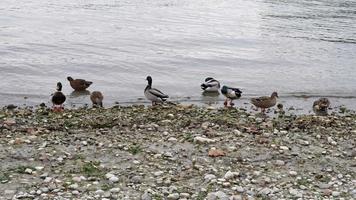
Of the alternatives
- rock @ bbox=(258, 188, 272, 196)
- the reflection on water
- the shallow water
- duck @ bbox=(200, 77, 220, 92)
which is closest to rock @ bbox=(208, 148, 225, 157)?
rock @ bbox=(258, 188, 272, 196)

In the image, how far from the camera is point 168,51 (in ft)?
95.6

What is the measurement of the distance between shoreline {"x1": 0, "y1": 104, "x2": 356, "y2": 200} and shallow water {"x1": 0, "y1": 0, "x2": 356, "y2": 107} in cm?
497

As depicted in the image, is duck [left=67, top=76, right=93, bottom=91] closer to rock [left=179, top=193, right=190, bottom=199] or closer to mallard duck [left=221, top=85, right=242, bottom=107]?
mallard duck [left=221, top=85, right=242, bottom=107]

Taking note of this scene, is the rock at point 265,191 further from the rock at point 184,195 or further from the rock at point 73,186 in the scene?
the rock at point 73,186

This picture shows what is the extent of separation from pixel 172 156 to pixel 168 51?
18306 millimetres

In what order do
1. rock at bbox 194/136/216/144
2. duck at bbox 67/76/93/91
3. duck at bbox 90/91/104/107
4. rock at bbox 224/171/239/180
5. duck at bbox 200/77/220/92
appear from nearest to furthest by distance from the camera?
1. rock at bbox 224/171/239/180
2. rock at bbox 194/136/216/144
3. duck at bbox 90/91/104/107
4. duck at bbox 67/76/93/91
5. duck at bbox 200/77/220/92

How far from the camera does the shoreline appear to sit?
9.48 metres

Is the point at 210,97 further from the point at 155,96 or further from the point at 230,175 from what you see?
the point at 230,175

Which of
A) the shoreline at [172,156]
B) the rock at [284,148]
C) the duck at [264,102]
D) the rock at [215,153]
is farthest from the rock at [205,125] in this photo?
the duck at [264,102]

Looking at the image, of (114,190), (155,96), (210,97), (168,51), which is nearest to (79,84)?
(155,96)

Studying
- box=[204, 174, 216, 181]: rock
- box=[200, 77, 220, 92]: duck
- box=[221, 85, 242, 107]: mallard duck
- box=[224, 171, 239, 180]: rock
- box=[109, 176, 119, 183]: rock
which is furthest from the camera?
box=[200, 77, 220, 92]: duck

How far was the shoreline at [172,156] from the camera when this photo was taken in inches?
373

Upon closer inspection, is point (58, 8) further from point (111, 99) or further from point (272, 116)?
point (272, 116)

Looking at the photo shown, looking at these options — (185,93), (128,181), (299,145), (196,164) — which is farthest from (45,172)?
(185,93)
